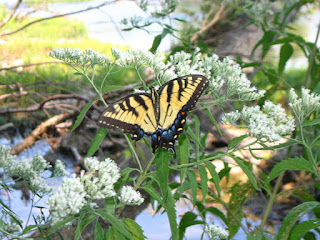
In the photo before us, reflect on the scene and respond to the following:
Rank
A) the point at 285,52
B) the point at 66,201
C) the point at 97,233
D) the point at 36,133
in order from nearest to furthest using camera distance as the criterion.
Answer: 1. the point at 66,201
2. the point at 97,233
3. the point at 285,52
4. the point at 36,133

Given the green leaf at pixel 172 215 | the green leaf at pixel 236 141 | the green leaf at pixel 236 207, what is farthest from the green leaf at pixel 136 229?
the green leaf at pixel 236 207

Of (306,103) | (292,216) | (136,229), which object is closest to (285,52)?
(306,103)

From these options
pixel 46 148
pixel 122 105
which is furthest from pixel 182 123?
pixel 46 148

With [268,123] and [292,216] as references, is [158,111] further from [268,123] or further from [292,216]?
[292,216]

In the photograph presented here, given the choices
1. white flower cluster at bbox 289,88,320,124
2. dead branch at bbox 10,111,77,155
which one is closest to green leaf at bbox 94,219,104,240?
white flower cluster at bbox 289,88,320,124

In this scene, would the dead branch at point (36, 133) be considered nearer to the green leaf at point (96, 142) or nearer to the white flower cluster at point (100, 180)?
the green leaf at point (96, 142)
